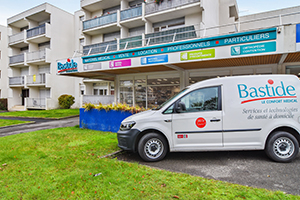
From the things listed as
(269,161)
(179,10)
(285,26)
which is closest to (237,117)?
(269,161)

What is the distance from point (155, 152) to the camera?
465 centimetres

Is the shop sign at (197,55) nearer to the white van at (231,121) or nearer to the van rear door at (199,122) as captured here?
the white van at (231,121)

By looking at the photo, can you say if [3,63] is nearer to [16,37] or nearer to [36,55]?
[16,37]

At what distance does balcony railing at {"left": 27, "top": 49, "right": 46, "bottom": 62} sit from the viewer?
23609mm

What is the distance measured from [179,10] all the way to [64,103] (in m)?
17.0

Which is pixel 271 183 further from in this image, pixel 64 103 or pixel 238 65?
pixel 64 103

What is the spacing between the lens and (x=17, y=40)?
26781 millimetres

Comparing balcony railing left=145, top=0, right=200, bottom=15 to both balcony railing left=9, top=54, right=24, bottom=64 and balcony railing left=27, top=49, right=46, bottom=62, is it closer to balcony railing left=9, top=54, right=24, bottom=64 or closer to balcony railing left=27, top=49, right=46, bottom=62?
balcony railing left=27, top=49, right=46, bottom=62

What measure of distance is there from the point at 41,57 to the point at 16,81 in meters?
6.22

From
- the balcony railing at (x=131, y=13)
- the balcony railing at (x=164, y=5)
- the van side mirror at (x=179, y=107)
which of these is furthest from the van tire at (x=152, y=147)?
the balcony railing at (x=131, y=13)

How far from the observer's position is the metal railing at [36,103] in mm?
23578

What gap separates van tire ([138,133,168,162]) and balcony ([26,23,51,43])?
24335 mm

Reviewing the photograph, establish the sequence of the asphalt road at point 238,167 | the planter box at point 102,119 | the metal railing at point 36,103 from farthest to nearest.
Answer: the metal railing at point 36,103
the planter box at point 102,119
the asphalt road at point 238,167

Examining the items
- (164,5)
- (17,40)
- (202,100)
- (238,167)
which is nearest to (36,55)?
(17,40)
